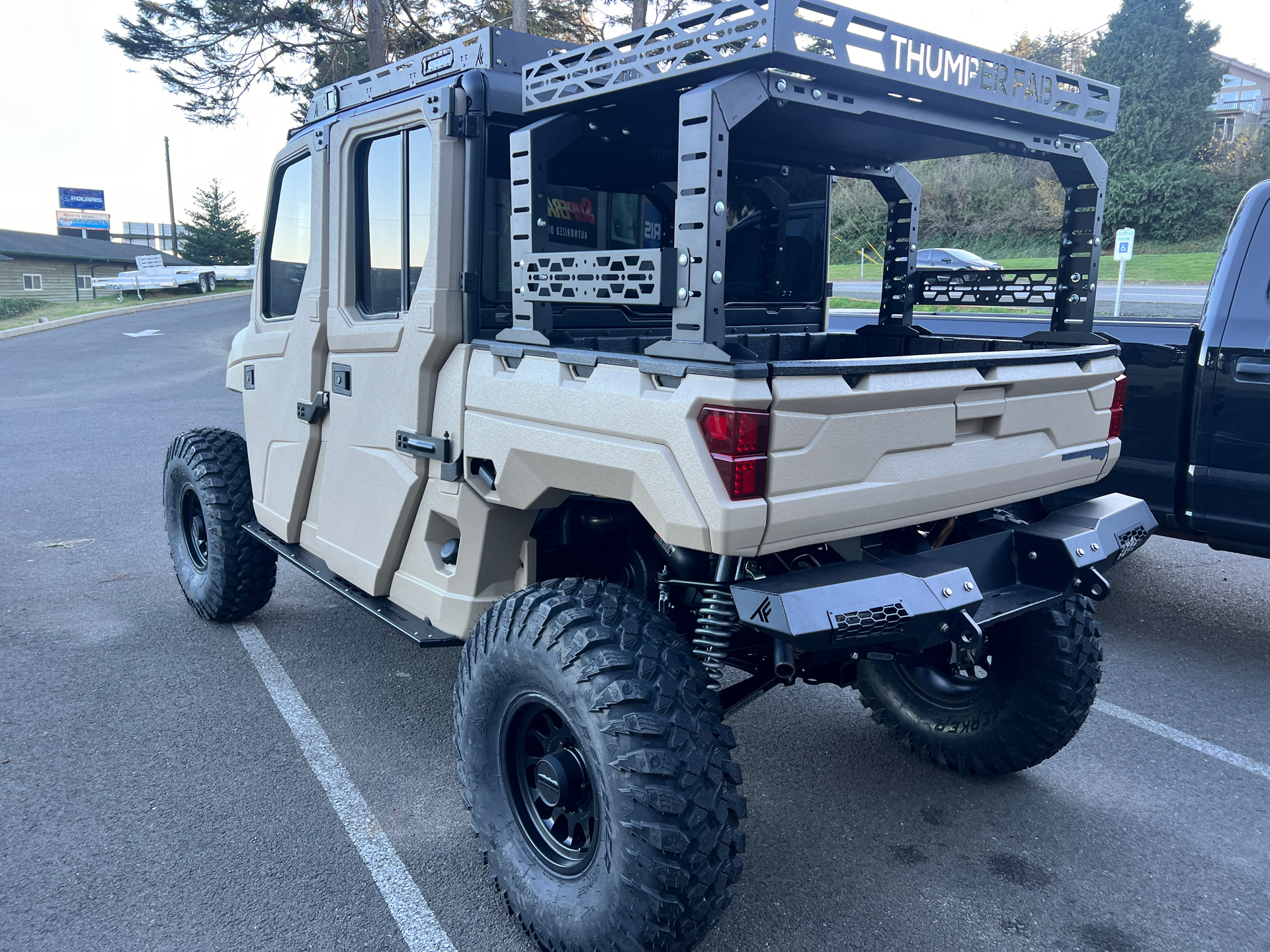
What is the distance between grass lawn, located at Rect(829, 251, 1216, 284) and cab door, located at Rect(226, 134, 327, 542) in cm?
2352

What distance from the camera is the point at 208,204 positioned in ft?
162

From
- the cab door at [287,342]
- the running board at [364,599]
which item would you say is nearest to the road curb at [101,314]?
the cab door at [287,342]

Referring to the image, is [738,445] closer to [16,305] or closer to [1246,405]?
[1246,405]

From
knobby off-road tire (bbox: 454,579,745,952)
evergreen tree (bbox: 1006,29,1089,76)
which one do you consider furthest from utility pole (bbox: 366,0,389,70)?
evergreen tree (bbox: 1006,29,1089,76)

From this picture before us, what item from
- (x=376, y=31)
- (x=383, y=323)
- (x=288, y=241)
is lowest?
(x=383, y=323)

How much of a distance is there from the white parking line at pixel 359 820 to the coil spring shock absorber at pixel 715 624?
109cm

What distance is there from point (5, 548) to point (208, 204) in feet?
159

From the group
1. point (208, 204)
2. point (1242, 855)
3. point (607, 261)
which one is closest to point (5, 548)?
point (607, 261)

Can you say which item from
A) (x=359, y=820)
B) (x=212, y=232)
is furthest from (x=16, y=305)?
(x=359, y=820)

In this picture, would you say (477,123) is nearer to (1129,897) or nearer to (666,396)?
(666,396)

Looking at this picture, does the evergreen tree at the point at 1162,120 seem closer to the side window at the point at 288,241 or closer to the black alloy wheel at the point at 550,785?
the side window at the point at 288,241

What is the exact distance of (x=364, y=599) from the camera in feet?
12.1

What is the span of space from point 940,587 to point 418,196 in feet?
7.15

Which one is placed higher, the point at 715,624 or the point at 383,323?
the point at 383,323
